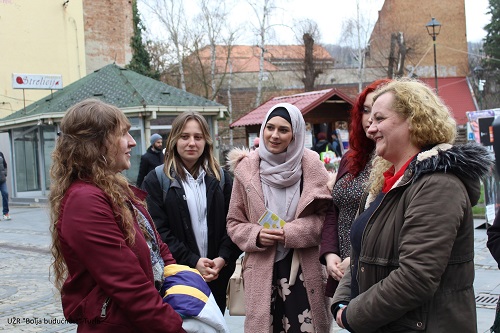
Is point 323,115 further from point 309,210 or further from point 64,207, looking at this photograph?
point 64,207

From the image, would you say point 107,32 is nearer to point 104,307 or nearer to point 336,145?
point 336,145

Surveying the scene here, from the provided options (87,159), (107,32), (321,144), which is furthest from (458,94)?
(87,159)

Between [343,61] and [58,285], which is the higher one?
[343,61]

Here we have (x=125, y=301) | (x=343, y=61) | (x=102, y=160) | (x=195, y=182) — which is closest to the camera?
(x=125, y=301)

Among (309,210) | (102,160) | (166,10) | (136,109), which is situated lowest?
(309,210)

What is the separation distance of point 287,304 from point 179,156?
52.5 inches

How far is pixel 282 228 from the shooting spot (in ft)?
11.3

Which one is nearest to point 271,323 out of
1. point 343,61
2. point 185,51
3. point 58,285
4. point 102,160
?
point 58,285

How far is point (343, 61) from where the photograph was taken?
54.6 meters

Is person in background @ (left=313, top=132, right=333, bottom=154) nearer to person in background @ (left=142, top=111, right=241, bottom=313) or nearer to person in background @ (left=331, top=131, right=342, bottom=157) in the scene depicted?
person in background @ (left=331, top=131, right=342, bottom=157)

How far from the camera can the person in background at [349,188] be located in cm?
335

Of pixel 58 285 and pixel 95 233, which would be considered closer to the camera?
pixel 95 233

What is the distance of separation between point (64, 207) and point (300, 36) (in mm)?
36141

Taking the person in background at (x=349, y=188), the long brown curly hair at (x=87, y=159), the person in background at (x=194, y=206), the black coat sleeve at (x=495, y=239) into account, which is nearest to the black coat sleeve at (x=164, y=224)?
the person in background at (x=194, y=206)
